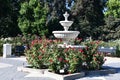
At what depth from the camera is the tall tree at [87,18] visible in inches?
1661

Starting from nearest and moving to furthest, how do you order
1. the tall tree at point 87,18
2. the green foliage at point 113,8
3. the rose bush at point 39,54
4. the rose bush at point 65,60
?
the rose bush at point 65,60
the rose bush at point 39,54
the tall tree at point 87,18
the green foliage at point 113,8

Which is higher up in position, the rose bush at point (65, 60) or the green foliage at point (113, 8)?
the green foliage at point (113, 8)

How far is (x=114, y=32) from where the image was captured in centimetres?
4059

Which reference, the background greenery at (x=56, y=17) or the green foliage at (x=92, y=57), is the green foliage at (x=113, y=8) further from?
the green foliage at (x=92, y=57)

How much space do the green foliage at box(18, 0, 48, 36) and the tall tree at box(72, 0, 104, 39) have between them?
650 centimetres

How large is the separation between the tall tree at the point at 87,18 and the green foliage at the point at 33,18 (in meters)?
6.50

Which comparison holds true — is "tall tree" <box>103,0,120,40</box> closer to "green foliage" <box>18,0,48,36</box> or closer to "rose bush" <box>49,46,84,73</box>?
"green foliage" <box>18,0,48,36</box>

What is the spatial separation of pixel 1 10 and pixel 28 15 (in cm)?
368

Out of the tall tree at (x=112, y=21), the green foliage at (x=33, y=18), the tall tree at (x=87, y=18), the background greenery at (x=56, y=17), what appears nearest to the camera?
the green foliage at (x=33, y=18)

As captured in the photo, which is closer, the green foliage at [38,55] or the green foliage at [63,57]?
the green foliage at [63,57]

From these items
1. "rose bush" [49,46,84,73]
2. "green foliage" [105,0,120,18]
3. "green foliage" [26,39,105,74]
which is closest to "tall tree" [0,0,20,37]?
"green foliage" [105,0,120,18]

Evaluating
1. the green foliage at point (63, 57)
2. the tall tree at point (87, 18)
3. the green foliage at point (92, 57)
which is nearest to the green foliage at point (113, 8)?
the tall tree at point (87, 18)

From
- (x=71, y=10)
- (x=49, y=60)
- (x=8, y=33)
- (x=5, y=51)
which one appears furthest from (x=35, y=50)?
(x=71, y=10)

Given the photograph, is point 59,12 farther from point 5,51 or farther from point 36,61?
point 36,61
